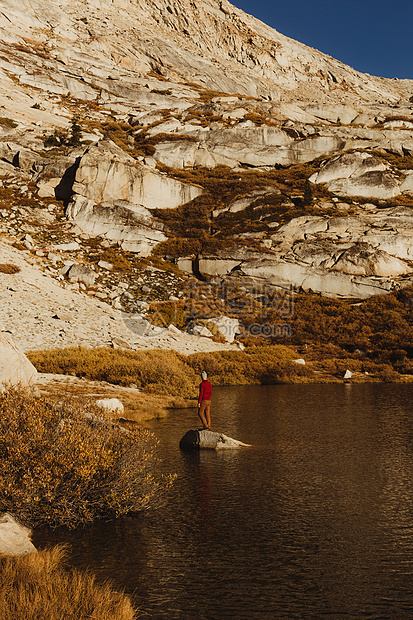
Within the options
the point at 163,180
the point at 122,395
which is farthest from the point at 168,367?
the point at 163,180

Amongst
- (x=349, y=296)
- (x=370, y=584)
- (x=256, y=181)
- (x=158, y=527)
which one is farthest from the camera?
(x=256, y=181)

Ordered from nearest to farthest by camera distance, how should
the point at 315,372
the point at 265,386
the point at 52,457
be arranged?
the point at 52,457 < the point at 265,386 < the point at 315,372

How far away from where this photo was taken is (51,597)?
514 centimetres

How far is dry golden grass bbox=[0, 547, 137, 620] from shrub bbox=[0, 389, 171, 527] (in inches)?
69.7

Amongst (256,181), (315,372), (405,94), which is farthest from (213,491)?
(405,94)

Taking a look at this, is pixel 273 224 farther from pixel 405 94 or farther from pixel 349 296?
pixel 405 94

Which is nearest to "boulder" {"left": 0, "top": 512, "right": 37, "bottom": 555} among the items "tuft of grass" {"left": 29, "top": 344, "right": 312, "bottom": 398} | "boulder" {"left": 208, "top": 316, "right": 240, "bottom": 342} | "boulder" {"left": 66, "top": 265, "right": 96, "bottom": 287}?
"tuft of grass" {"left": 29, "top": 344, "right": 312, "bottom": 398}

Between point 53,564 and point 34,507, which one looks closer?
point 53,564

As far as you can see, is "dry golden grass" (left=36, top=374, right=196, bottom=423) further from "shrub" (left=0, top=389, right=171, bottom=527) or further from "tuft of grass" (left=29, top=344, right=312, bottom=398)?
"shrub" (left=0, top=389, right=171, bottom=527)

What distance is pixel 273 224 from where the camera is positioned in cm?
6069

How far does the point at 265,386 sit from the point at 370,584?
2722cm

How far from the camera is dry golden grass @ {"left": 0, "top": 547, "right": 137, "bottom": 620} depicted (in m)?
4.77

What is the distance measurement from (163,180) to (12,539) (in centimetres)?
6200

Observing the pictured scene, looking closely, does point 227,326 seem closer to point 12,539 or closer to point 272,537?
point 272,537
